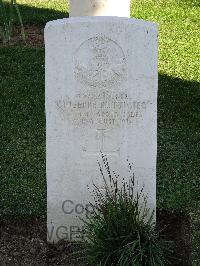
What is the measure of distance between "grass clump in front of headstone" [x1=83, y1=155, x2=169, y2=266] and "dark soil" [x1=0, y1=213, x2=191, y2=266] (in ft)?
0.59

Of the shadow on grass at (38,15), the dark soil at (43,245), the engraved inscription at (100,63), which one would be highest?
the shadow on grass at (38,15)

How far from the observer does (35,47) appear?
8.20 meters

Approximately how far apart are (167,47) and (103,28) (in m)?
4.53

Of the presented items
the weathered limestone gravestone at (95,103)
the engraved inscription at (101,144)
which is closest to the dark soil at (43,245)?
the weathered limestone gravestone at (95,103)

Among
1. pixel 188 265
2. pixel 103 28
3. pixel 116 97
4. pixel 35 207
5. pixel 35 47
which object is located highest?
pixel 35 47

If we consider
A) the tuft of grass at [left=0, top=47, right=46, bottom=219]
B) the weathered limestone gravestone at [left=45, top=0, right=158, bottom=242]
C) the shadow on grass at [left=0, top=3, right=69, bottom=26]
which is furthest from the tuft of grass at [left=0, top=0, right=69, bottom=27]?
the weathered limestone gravestone at [left=45, top=0, right=158, bottom=242]

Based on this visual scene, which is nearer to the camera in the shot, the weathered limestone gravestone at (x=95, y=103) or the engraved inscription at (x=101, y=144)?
the weathered limestone gravestone at (x=95, y=103)

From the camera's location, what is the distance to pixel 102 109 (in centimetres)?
414

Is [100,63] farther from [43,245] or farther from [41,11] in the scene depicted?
[41,11]

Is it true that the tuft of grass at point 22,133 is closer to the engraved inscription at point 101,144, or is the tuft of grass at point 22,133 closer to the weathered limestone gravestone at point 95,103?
the weathered limestone gravestone at point 95,103

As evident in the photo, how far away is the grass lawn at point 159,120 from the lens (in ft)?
16.3

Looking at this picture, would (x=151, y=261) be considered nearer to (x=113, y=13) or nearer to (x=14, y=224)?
(x=14, y=224)

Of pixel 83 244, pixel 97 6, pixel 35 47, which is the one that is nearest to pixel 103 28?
pixel 83 244

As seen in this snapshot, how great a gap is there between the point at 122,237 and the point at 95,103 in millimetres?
802
